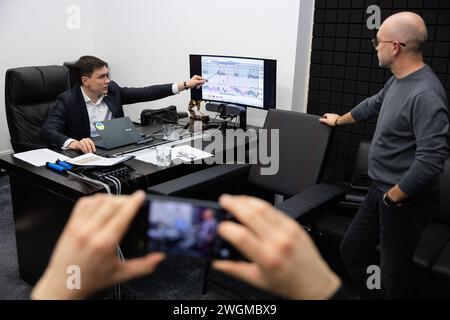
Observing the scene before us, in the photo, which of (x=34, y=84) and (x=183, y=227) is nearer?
(x=183, y=227)

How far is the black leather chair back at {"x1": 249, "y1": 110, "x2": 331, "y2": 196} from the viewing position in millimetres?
2562

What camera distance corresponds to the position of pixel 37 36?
176 inches

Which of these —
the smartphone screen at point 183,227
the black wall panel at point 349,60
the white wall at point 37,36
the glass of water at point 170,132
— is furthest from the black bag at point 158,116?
the smartphone screen at point 183,227

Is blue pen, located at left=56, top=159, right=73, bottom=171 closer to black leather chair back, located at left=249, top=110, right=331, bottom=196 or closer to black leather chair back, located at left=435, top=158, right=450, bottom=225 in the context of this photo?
black leather chair back, located at left=249, top=110, right=331, bottom=196

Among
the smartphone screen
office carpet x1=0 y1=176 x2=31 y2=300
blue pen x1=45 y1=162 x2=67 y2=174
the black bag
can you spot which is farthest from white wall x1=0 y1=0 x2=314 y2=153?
the smartphone screen

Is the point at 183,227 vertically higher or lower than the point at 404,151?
higher

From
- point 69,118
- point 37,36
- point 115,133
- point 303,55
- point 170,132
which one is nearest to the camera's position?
point 115,133

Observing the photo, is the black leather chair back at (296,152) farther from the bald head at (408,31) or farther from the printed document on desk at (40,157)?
the printed document on desk at (40,157)

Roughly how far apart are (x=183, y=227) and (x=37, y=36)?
4.53 m

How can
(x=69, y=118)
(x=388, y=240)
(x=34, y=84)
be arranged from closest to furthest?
(x=388, y=240) → (x=69, y=118) → (x=34, y=84)

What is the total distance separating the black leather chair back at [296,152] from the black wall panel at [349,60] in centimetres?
23

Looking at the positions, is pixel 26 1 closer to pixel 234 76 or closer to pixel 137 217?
pixel 234 76

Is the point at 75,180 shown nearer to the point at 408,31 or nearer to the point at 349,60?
the point at 408,31

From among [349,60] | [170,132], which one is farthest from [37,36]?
[349,60]
